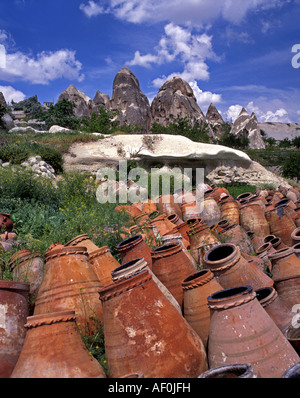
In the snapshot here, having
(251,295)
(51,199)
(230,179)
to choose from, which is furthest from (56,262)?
(230,179)

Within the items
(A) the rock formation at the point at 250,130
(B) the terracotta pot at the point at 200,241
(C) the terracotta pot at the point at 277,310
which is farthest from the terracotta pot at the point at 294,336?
(A) the rock formation at the point at 250,130

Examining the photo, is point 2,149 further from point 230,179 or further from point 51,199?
point 230,179

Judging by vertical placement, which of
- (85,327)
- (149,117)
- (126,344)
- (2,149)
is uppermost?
(149,117)

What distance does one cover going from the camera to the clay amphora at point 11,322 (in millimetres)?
2097

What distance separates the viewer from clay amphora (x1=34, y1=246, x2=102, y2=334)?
2500mm

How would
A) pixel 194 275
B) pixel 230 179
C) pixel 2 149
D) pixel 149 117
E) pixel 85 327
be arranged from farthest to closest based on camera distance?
pixel 149 117
pixel 230 179
pixel 2 149
pixel 194 275
pixel 85 327

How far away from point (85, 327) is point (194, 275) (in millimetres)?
1003

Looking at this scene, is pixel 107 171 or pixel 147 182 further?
pixel 107 171

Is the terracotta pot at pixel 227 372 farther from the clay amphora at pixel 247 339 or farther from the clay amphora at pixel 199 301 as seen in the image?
the clay amphora at pixel 199 301

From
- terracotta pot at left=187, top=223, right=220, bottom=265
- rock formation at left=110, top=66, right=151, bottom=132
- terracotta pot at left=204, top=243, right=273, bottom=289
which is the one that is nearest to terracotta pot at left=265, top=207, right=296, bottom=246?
terracotta pot at left=187, top=223, right=220, bottom=265

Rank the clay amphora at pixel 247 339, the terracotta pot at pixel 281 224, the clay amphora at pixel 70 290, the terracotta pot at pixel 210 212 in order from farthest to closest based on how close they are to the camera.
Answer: the terracotta pot at pixel 210 212 → the terracotta pot at pixel 281 224 → the clay amphora at pixel 70 290 → the clay amphora at pixel 247 339

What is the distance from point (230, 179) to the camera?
14414 millimetres

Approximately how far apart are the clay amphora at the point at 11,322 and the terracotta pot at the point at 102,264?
741mm

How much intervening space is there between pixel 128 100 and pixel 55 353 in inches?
1482
